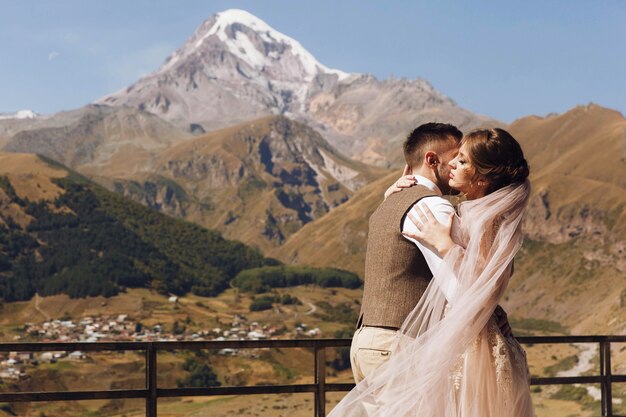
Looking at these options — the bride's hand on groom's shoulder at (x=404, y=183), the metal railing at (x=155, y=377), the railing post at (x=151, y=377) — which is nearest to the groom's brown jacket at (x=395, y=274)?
the bride's hand on groom's shoulder at (x=404, y=183)

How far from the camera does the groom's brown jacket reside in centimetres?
349

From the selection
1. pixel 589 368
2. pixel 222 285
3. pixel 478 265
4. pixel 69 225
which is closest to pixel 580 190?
pixel 222 285

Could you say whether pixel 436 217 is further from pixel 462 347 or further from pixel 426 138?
pixel 462 347

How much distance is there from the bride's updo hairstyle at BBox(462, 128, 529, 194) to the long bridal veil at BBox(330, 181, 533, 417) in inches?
2.7

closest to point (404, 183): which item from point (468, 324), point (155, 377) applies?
point (468, 324)

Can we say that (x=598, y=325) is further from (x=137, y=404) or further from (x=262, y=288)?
(x=262, y=288)

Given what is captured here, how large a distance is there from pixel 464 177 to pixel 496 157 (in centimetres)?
16

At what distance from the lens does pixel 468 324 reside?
11.3 feet

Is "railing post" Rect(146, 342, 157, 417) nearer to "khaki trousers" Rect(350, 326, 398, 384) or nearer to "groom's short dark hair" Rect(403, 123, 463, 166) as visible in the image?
"khaki trousers" Rect(350, 326, 398, 384)

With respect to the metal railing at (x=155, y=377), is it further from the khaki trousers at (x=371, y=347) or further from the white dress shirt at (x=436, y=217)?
the white dress shirt at (x=436, y=217)

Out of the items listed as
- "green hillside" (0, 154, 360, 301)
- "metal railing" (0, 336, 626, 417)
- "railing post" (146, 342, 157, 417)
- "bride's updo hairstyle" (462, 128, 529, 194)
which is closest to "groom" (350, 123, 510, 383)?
"bride's updo hairstyle" (462, 128, 529, 194)

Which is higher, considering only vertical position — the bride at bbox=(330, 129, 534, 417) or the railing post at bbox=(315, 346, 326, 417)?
the bride at bbox=(330, 129, 534, 417)

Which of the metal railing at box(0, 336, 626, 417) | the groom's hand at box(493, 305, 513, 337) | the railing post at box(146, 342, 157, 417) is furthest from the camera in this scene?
the railing post at box(146, 342, 157, 417)

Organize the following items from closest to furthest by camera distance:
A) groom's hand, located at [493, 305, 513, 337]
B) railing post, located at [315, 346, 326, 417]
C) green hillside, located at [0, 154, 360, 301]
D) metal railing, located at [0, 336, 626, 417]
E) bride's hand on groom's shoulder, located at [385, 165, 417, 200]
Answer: groom's hand, located at [493, 305, 513, 337] → bride's hand on groom's shoulder, located at [385, 165, 417, 200] → metal railing, located at [0, 336, 626, 417] → railing post, located at [315, 346, 326, 417] → green hillside, located at [0, 154, 360, 301]
